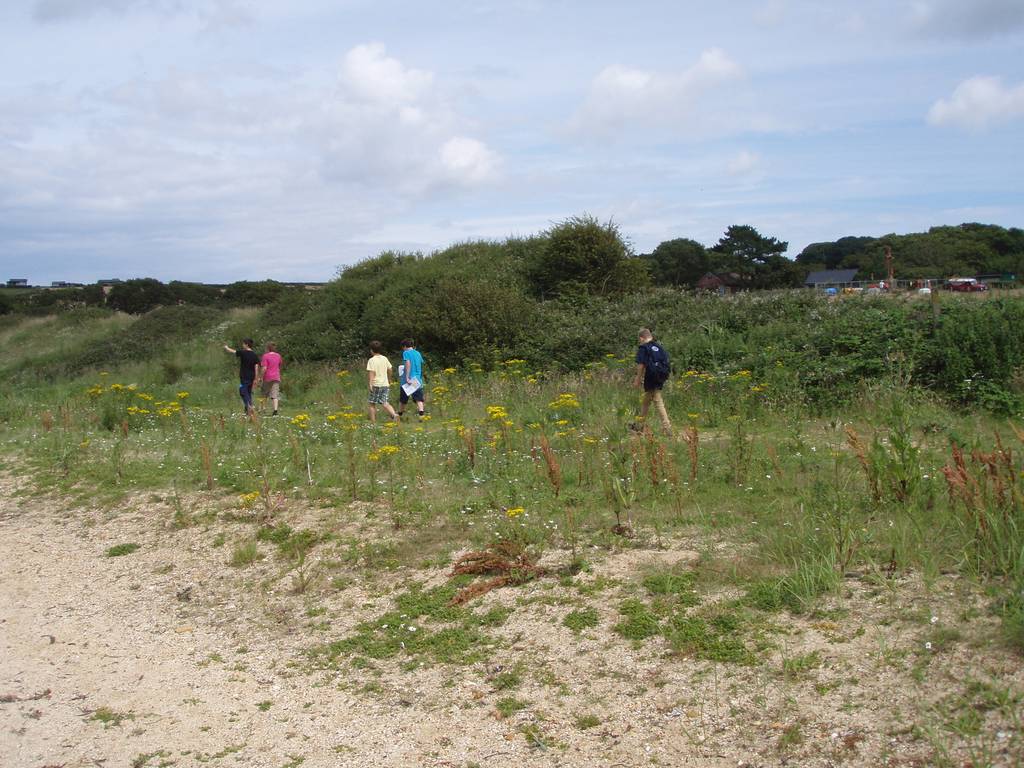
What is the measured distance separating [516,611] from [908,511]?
2900mm

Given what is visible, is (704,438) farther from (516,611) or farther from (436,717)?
(436,717)

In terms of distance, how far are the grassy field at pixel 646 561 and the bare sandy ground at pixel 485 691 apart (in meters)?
0.02

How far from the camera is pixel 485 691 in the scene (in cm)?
518

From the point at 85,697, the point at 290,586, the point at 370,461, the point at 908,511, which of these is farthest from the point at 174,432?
the point at 908,511

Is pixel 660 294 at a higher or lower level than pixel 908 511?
higher

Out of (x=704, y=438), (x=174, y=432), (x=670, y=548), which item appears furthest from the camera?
(x=174, y=432)

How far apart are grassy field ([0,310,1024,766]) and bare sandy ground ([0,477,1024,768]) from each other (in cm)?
2

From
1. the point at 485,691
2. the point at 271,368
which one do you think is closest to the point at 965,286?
the point at 271,368

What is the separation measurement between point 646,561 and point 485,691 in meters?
1.72

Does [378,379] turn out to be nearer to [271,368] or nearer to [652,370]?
[271,368]

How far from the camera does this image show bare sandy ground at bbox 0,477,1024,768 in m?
4.27

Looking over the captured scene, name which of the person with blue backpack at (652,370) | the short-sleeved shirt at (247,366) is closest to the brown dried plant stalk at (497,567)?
the person with blue backpack at (652,370)

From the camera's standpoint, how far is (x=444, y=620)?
6148mm

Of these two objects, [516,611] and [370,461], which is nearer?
[516,611]
